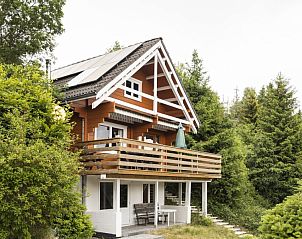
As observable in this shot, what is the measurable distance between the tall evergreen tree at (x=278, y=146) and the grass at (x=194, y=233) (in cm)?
801

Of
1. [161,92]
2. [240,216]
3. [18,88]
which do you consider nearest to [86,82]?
[18,88]

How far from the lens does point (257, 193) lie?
24.1m

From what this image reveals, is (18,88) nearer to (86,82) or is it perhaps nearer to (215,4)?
(86,82)

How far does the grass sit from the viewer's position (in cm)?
1364

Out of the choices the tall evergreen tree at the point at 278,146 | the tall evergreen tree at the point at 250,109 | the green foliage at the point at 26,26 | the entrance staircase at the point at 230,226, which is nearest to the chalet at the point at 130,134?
the entrance staircase at the point at 230,226

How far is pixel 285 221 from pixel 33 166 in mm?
5703

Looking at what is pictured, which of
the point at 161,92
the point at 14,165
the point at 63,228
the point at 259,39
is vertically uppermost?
the point at 259,39

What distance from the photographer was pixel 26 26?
13.9 meters

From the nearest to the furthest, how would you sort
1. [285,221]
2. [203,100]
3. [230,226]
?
[285,221], [230,226], [203,100]

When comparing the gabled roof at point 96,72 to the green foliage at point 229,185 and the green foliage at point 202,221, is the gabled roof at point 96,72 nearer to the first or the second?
the green foliage at point 229,185

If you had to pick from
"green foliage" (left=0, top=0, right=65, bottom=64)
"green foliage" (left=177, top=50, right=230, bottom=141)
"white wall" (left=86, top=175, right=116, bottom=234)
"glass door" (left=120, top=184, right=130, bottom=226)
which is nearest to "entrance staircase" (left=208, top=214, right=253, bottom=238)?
"glass door" (left=120, top=184, right=130, bottom=226)

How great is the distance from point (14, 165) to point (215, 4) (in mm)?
12418

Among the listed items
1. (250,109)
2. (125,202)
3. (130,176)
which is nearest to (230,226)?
(125,202)

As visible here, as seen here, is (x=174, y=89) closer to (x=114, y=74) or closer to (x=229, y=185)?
(x=114, y=74)
